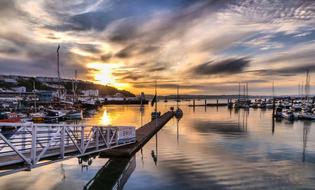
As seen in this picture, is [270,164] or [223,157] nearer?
[270,164]

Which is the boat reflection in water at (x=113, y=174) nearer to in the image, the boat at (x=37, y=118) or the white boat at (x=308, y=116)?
the boat at (x=37, y=118)

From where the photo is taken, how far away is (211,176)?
57.3ft

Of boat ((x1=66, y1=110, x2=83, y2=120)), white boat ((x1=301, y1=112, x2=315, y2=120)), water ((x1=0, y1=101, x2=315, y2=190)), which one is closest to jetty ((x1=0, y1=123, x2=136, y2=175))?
water ((x1=0, y1=101, x2=315, y2=190))

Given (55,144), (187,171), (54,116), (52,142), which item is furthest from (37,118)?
(187,171)

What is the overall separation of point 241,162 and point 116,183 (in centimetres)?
974

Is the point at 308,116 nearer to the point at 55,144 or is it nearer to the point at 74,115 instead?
the point at 74,115

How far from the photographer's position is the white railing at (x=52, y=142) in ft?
39.8

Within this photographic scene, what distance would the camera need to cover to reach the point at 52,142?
15492 mm

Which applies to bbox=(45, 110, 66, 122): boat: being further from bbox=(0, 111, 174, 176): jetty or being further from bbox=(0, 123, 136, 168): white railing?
bbox=(0, 123, 136, 168): white railing

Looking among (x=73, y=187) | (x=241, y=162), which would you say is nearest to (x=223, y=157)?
(x=241, y=162)

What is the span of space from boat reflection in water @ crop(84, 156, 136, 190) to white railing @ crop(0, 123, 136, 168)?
131 cm

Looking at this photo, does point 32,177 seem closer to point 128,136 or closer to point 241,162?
point 128,136

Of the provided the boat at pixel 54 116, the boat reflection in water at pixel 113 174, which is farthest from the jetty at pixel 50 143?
the boat at pixel 54 116

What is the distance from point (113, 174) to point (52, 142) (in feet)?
15.0
